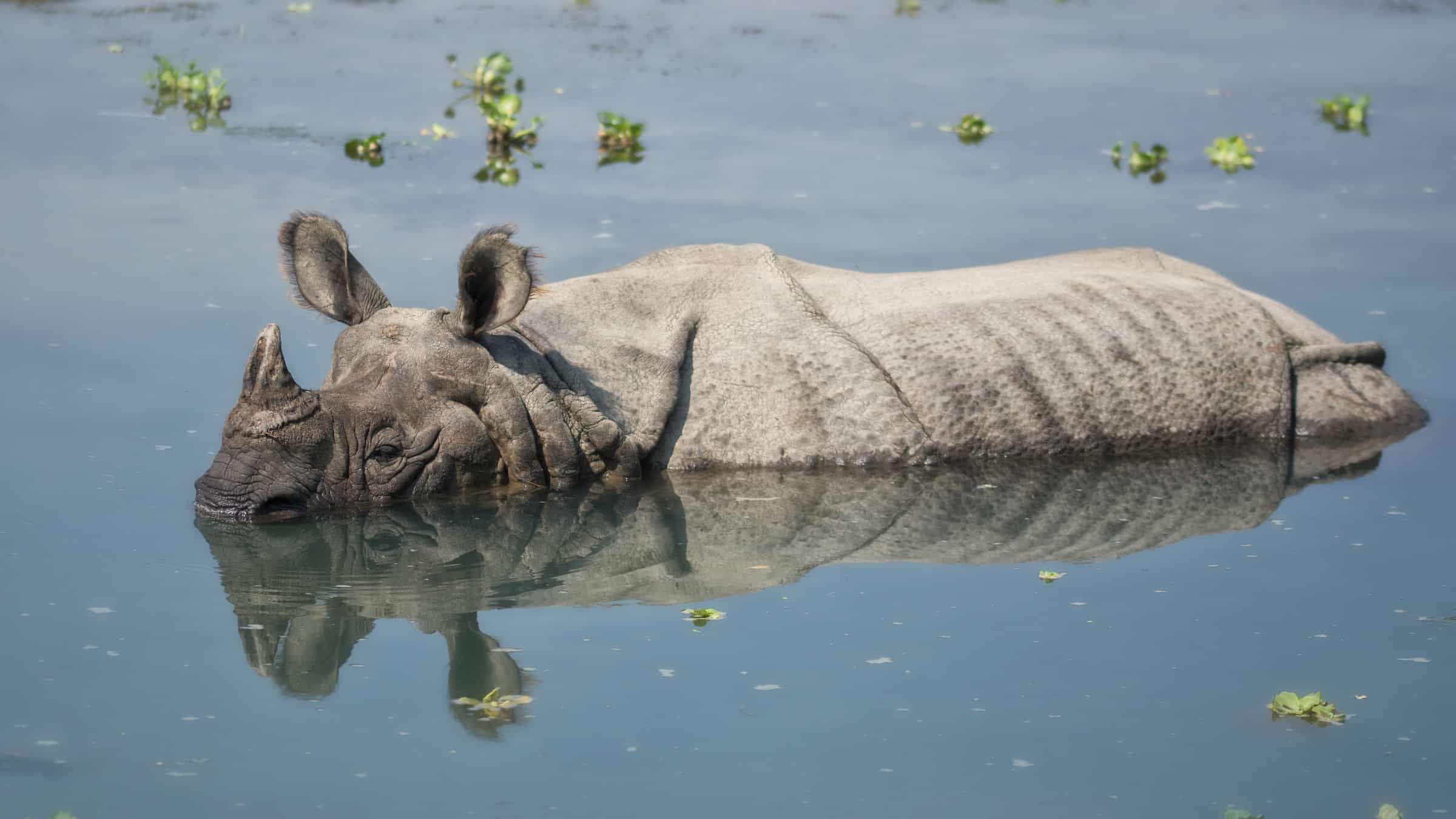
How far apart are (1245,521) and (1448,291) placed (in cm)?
457

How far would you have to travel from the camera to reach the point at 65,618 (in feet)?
A: 22.0

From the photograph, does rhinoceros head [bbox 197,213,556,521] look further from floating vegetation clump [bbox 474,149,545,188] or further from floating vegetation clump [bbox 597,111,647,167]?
floating vegetation clump [bbox 597,111,647,167]

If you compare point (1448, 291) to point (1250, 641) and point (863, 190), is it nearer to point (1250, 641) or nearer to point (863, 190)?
point (863, 190)

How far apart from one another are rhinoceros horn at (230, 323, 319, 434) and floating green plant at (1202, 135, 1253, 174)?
34.3 ft

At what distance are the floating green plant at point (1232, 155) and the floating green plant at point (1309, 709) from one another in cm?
1043

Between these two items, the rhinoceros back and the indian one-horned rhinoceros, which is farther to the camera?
the rhinoceros back

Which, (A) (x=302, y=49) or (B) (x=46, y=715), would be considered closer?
(B) (x=46, y=715)

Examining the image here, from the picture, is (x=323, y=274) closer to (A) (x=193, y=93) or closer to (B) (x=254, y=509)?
(B) (x=254, y=509)

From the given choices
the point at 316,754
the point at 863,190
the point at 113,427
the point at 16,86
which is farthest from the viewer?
the point at 16,86

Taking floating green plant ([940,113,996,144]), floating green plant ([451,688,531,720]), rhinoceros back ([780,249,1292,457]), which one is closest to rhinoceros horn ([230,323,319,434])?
floating green plant ([451,688,531,720])

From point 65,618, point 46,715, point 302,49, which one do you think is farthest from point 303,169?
point 46,715

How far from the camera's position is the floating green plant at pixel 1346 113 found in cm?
1711

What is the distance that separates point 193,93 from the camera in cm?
1788

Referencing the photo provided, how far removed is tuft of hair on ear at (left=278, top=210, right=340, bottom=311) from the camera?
831 cm
